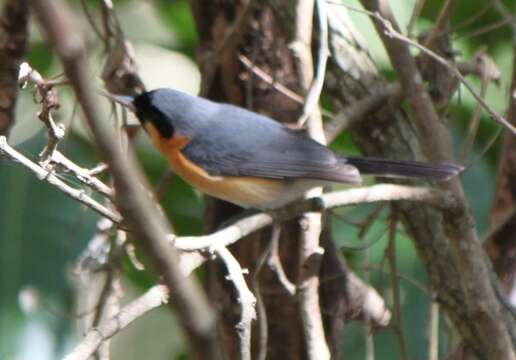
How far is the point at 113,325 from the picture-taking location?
170 cm

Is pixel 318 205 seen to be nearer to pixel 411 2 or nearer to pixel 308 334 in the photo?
pixel 308 334

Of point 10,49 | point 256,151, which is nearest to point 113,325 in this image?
point 10,49

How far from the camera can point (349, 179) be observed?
296 cm

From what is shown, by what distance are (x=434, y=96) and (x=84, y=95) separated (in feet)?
8.71

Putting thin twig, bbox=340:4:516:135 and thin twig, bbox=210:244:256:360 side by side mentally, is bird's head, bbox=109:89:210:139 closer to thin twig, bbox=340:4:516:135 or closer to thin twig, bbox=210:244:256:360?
thin twig, bbox=340:4:516:135

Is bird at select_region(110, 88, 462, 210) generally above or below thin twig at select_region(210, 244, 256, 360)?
below

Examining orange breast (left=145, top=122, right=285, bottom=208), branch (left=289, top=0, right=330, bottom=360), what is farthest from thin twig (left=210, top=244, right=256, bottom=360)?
orange breast (left=145, top=122, right=285, bottom=208)

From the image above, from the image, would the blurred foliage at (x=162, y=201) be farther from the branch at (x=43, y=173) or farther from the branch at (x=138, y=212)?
the branch at (x=138, y=212)

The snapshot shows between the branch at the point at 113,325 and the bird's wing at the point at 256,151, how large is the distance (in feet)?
4.39

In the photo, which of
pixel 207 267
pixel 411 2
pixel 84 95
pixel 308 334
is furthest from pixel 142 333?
pixel 84 95

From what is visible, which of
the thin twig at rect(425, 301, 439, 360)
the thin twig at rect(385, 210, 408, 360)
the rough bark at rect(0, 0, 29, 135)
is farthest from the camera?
the thin twig at rect(425, 301, 439, 360)

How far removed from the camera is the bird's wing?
10.2 ft

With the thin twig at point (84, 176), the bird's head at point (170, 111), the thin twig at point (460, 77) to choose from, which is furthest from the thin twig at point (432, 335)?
the thin twig at point (84, 176)

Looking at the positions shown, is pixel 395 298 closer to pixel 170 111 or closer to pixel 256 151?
pixel 256 151
